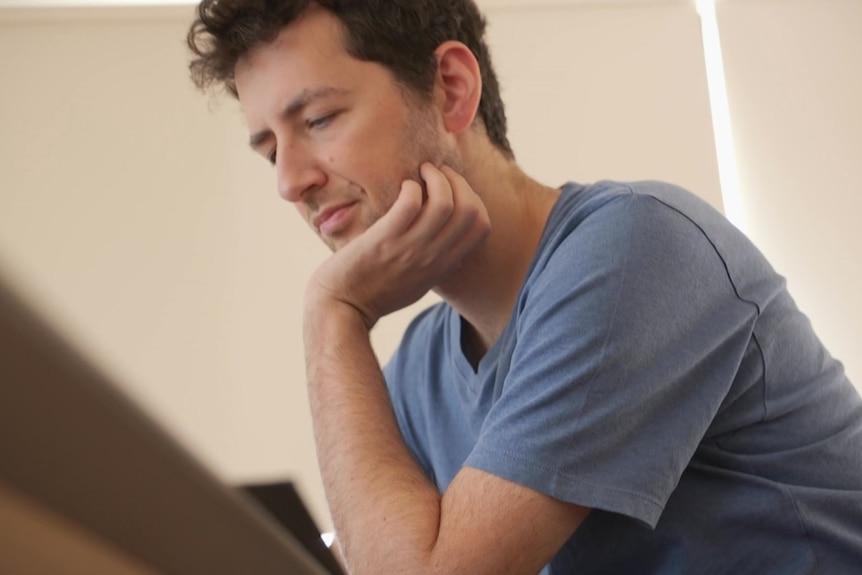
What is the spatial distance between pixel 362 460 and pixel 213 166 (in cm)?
149

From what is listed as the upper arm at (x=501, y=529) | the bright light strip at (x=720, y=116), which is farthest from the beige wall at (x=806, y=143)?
the upper arm at (x=501, y=529)

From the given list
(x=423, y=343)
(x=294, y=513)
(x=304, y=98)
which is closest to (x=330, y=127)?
(x=304, y=98)

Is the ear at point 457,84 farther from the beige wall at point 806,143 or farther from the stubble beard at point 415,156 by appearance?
the beige wall at point 806,143

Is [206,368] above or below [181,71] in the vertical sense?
below

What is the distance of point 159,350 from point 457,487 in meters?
1.48

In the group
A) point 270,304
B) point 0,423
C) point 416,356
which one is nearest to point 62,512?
point 0,423

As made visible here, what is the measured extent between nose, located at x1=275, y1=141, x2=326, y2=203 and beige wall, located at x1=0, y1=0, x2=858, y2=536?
1.02 meters

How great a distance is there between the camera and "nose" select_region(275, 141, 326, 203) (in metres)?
1.10

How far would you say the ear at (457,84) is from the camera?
1210mm

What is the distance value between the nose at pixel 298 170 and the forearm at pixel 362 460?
6.5 inches

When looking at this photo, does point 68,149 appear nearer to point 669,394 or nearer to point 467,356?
point 467,356

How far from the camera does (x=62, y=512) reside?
120mm

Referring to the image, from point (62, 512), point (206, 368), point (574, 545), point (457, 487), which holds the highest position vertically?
point (62, 512)

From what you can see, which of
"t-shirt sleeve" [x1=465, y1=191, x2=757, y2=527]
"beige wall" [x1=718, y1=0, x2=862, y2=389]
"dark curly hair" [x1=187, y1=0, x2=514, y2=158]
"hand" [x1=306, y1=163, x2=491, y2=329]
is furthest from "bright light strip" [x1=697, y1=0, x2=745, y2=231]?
"t-shirt sleeve" [x1=465, y1=191, x2=757, y2=527]
